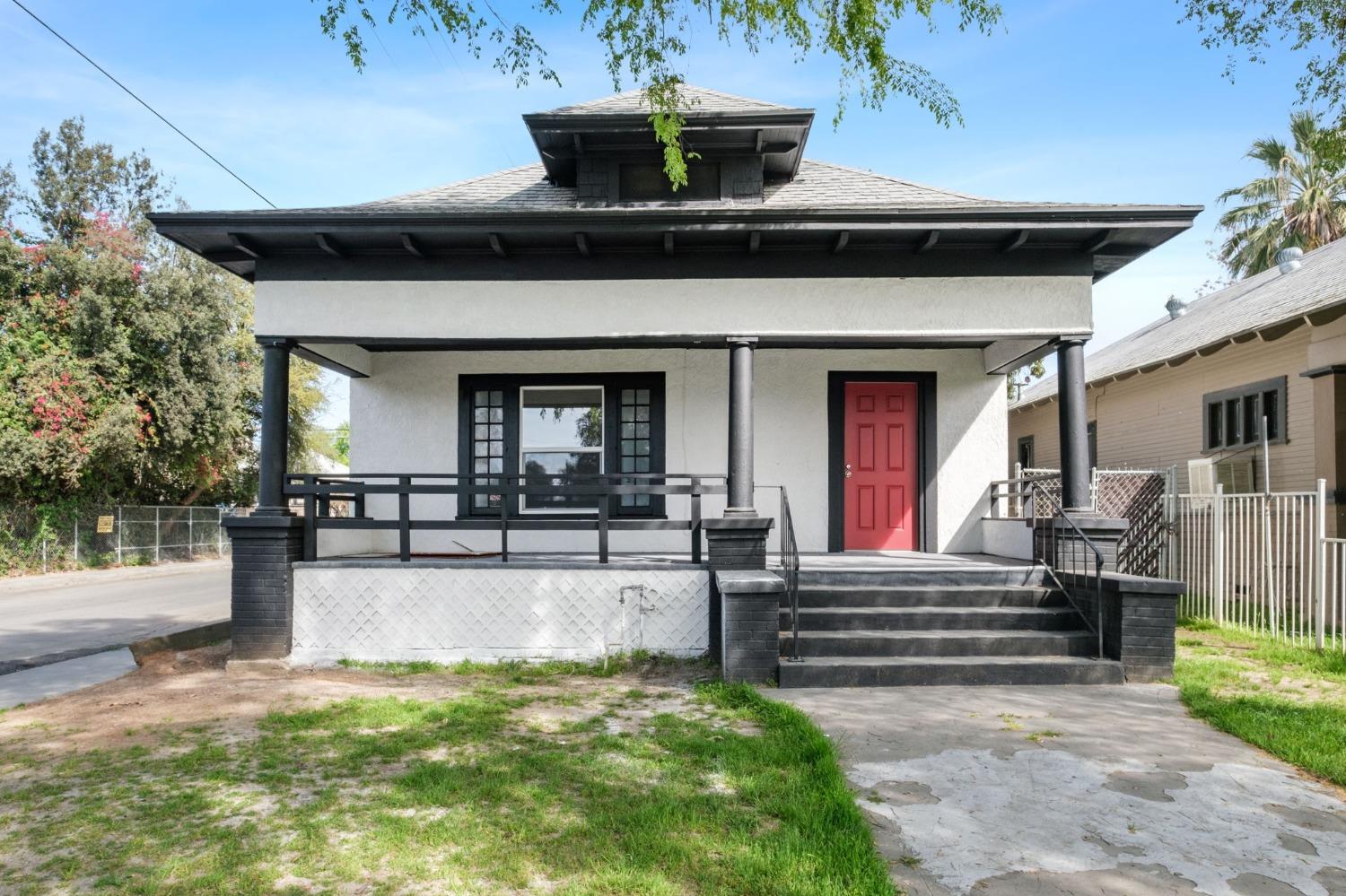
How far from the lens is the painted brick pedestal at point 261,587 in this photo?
24.9 ft

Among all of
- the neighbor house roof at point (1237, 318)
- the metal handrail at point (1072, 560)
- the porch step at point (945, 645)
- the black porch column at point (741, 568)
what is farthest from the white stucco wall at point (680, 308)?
the neighbor house roof at point (1237, 318)

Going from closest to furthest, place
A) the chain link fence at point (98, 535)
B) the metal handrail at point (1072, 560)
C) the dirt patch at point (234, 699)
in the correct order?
1. the dirt patch at point (234, 699)
2. the metal handrail at point (1072, 560)
3. the chain link fence at point (98, 535)

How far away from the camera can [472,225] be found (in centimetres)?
748

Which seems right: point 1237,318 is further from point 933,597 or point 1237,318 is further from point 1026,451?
point 933,597

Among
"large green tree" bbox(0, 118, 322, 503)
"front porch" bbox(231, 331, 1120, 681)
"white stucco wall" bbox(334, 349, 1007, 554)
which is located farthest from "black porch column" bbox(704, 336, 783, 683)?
"large green tree" bbox(0, 118, 322, 503)

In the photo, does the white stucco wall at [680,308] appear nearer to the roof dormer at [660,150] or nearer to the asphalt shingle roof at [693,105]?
the roof dormer at [660,150]

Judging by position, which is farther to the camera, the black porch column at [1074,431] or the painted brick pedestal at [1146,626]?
the black porch column at [1074,431]

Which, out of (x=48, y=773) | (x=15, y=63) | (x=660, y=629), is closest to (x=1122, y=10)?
(x=660, y=629)

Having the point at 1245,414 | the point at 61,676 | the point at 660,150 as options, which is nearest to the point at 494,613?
the point at 61,676

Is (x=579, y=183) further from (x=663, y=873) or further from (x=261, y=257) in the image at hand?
(x=663, y=873)

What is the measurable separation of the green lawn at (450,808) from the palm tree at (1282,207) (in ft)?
82.0

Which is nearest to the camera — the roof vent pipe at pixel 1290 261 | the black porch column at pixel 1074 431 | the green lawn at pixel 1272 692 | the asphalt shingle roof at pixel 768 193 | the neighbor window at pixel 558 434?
the green lawn at pixel 1272 692

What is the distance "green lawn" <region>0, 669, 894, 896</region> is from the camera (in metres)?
3.25

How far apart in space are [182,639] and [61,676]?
1057mm
